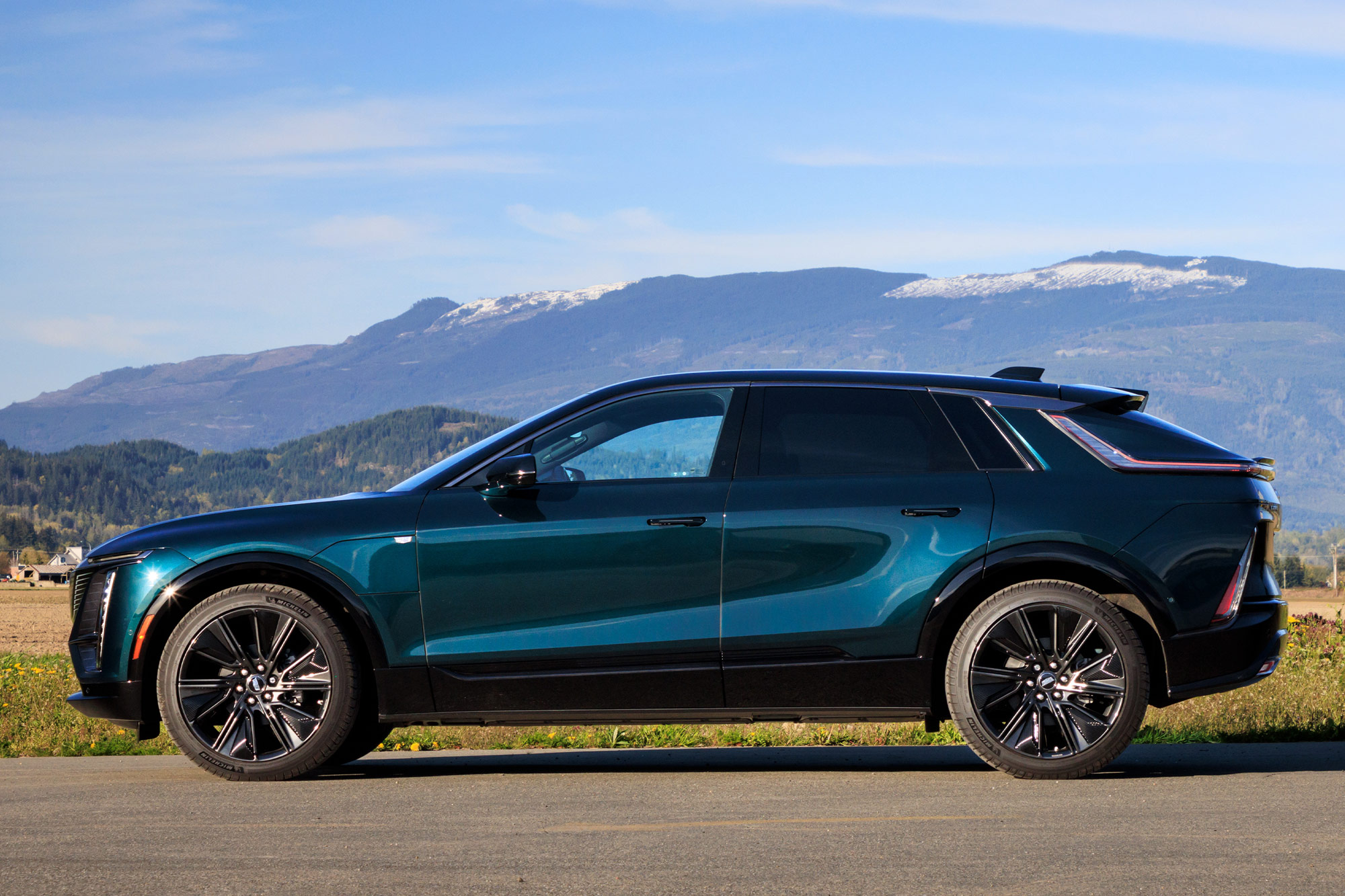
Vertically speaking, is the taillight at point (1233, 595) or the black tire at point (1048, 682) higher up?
the taillight at point (1233, 595)

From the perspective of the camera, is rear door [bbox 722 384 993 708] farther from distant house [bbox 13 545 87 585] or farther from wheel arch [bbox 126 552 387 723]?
distant house [bbox 13 545 87 585]

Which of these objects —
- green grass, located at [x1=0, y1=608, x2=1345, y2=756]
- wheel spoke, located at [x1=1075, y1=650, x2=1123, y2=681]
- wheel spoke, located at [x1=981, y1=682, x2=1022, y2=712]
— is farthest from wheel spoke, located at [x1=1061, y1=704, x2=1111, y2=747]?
green grass, located at [x1=0, y1=608, x2=1345, y2=756]

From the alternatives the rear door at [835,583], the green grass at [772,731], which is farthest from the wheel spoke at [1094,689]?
the green grass at [772,731]

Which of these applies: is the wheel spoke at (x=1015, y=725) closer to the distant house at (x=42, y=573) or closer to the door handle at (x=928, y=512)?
the door handle at (x=928, y=512)

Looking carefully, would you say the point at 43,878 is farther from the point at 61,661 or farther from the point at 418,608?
the point at 61,661

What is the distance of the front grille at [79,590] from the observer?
6562mm

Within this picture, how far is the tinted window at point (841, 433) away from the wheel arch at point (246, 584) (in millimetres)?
1840

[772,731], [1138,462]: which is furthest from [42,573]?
[1138,462]

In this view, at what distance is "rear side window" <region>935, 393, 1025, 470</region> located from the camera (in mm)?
6480

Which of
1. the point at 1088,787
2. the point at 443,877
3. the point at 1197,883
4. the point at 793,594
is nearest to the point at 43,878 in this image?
the point at 443,877

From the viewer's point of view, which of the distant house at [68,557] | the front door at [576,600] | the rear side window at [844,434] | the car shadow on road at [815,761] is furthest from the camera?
the distant house at [68,557]

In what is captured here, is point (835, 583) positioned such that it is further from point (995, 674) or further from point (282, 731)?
point (282, 731)

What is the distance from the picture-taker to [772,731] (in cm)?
908

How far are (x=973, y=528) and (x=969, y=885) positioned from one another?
2170 mm
